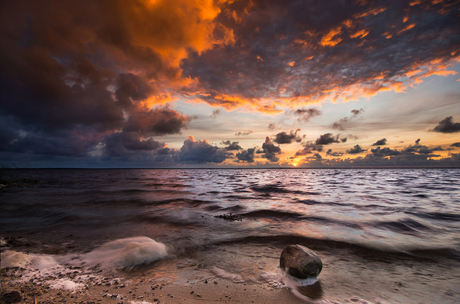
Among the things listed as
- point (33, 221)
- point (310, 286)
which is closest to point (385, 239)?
point (310, 286)

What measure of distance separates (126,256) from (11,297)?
2064mm

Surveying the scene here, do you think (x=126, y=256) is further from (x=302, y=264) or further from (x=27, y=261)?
(x=302, y=264)

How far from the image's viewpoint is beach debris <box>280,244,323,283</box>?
12.9 ft

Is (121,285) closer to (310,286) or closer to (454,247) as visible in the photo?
(310,286)

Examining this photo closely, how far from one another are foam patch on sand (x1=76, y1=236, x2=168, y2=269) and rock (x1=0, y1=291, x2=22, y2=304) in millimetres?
1625

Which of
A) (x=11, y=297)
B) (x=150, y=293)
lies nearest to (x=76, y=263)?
(x=11, y=297)

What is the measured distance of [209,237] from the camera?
7.00m

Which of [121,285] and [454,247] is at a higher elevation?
[121,285]

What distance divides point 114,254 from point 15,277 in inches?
72.2

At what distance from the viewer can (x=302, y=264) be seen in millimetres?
3955

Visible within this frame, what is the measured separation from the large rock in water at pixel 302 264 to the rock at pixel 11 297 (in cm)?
476

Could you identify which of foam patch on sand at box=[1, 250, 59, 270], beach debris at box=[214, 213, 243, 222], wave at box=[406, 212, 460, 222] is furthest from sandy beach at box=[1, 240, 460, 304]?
wave at box=[406, 212, 460, 222]

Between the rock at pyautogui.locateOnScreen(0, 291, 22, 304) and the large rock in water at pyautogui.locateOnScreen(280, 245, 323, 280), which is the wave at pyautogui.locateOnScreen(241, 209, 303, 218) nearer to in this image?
the large rock in water at pyautogui.locateOnScreen(280, 245, 323, 280)

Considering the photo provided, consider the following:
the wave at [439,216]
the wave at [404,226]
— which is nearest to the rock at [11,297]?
the wave at [404,226]
